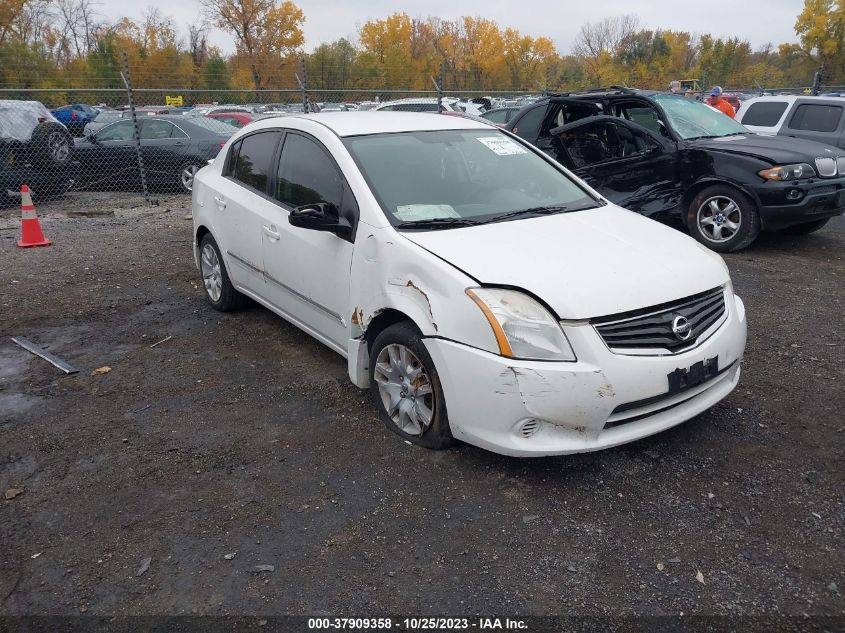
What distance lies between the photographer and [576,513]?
9.89 feet

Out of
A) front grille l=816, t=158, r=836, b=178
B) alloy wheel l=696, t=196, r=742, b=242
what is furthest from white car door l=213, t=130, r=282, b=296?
front grille l=816, t=158, r=836, b=178

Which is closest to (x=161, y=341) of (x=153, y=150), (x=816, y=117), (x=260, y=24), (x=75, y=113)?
(x=153, y=150)

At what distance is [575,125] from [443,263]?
18.3 ft

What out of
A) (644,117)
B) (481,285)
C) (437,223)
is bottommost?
(481,285)

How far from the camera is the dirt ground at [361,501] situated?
257 centimetres

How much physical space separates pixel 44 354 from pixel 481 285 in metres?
3.57

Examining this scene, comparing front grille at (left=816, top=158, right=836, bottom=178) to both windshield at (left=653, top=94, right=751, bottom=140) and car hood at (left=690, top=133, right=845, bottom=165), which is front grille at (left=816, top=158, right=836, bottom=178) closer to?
car hood at (left=690, top=133, right=845, bottom=165)

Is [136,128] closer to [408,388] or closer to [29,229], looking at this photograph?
[29,229]

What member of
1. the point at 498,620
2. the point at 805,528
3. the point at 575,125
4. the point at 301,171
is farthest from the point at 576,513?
the point at 575,125

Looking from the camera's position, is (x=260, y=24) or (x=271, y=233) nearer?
(x=271, y=233)

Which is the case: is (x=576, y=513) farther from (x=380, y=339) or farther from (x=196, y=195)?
(x=196, y=195)

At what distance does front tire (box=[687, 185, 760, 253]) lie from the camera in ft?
24.1

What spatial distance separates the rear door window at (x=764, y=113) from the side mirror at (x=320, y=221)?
32.5 feet

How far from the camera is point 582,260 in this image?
3.32 metres
